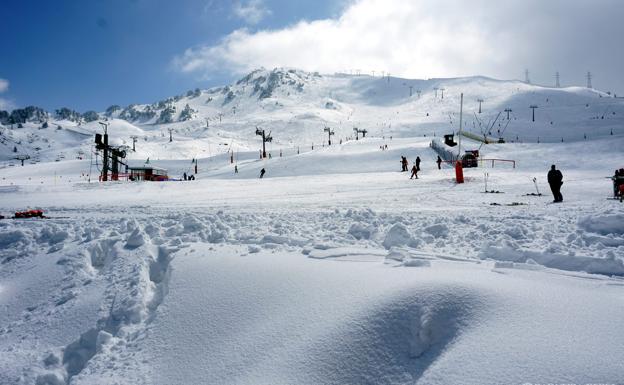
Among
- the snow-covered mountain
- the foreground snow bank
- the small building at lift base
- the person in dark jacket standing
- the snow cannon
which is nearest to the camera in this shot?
the foreground snow bank

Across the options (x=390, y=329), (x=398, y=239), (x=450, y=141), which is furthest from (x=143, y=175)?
(x=390, y=329)

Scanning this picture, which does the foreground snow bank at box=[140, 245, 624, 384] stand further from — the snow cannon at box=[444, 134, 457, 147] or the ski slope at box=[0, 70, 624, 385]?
the snow cannon at box=[444, 134, 457, 147]

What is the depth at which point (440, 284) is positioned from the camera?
160 inches

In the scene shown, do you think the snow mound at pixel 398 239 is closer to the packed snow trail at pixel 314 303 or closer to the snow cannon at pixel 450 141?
the packed snow trail at pixel 314 303

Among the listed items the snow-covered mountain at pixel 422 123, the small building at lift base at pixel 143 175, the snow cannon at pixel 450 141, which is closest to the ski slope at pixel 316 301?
the small building at lift base at pixel 143 175

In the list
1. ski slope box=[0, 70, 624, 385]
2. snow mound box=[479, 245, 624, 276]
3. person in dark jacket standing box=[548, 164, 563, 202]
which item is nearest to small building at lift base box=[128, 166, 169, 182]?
ski slope box=[0, 70, 624, 385]

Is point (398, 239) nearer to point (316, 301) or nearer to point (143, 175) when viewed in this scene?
point (316, 301)

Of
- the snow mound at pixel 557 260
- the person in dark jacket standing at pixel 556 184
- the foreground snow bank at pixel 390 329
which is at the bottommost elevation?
the foreground snow bank at pixel 390 329

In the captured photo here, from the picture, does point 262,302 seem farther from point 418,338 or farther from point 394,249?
point 394,249

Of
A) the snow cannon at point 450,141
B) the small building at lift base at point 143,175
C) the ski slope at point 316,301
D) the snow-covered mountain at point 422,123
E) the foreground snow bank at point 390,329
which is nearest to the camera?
the foreground snow bank at point 390,329

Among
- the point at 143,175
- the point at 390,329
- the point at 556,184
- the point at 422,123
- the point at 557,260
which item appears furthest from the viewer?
the point at 422,123

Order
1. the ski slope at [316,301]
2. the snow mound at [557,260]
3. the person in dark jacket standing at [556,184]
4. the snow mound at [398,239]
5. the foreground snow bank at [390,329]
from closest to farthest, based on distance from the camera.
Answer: the foreground snow bank at [390,329] → the ski slope at [316,301] → the snow mound at [557,260] → the snow mound at [398,239] → the person in dark jacket standing at [556,184]

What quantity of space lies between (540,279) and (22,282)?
23.5 ft

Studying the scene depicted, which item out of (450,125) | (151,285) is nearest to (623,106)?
(450,125)
